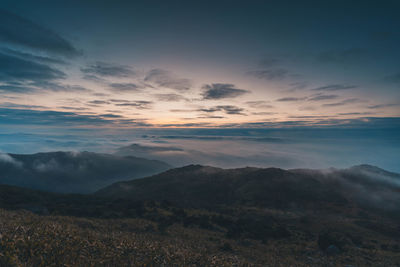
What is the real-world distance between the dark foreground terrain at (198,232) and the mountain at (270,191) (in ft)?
1.86

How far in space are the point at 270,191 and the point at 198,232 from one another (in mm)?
78006

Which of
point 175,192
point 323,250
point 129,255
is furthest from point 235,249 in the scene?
point 175,192

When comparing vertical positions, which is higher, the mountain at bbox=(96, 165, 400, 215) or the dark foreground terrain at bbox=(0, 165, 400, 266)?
the dark foreground terrain at bbox=(0, 165, 400, 266)

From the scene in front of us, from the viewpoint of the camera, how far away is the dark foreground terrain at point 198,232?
7.56 metres

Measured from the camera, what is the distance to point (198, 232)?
2820 cm

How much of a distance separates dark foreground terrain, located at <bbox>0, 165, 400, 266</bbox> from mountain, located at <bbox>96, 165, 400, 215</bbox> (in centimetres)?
57

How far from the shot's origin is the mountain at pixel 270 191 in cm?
8550

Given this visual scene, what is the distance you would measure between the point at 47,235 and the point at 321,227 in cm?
5051

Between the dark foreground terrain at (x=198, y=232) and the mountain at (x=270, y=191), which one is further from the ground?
the dark foreground terrain at (x=198, y=232)

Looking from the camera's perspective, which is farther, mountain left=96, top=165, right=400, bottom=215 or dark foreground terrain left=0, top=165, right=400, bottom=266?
mountain left=96, top=165, right=400, bottom=215

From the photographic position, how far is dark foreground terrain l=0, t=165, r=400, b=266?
24.8ft

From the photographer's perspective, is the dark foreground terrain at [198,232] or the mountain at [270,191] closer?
the dark foreground terrain at [198,232]

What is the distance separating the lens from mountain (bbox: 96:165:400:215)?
8550cm

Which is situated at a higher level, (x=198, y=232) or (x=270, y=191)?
(x=198, y=232)
